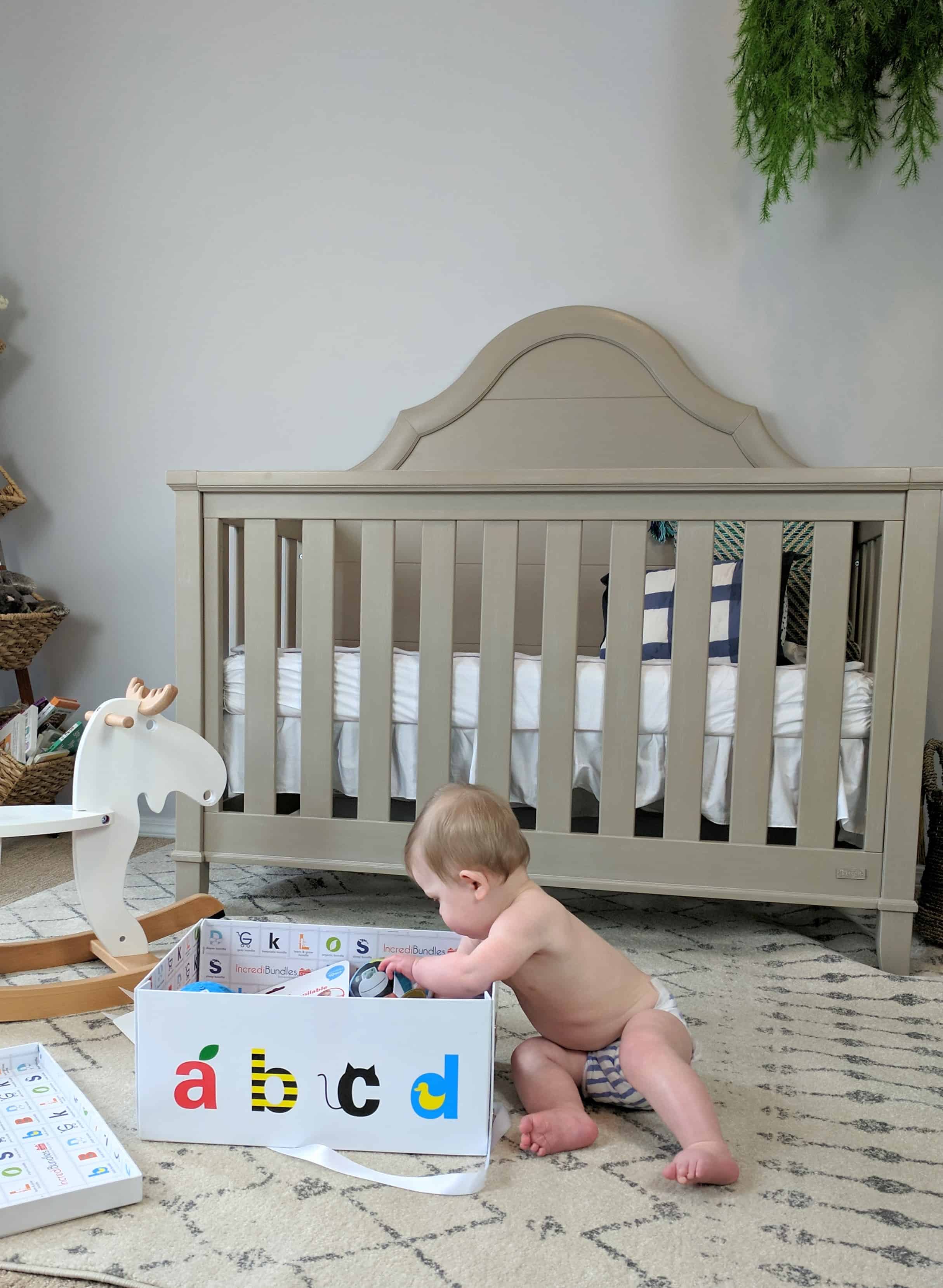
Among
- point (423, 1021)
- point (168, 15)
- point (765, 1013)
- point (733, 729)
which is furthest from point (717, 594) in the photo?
point (168, 15)

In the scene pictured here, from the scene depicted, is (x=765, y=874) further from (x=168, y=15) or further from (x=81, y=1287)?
(x=168, y=15)

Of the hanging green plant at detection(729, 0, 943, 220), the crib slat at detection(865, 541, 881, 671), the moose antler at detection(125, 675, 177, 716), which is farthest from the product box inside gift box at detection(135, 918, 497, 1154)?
the hanging green plant at detection(729, 0, 943, 220)

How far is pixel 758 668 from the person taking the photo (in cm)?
138

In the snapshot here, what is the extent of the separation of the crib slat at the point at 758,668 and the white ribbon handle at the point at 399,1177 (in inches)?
28.0

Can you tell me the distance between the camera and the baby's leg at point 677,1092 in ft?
2.60

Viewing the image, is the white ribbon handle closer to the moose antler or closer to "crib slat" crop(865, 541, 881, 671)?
the moose antler

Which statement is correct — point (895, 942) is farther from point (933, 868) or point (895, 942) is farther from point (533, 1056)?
point (533, 1056)

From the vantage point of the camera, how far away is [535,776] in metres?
1.49

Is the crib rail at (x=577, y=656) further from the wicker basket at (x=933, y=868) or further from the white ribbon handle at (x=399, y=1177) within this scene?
the white ribbon handle at (x=399, y=1177)

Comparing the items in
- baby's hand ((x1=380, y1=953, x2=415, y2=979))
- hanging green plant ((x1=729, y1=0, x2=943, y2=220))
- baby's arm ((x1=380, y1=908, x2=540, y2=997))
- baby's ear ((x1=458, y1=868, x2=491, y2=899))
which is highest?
hanging green plant ((x1=729, y1=0, x2=943, y2=220))

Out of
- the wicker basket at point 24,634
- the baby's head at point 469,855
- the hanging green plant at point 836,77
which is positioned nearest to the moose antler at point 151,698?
the baby's head at point 469,855

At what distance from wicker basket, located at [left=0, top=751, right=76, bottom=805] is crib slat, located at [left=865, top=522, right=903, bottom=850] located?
1539mm

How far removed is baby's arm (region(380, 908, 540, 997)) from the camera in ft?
2.95

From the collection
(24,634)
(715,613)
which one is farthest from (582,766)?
(24,634)
